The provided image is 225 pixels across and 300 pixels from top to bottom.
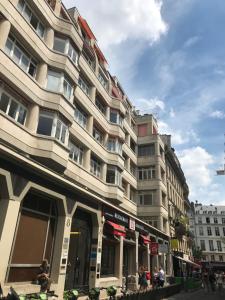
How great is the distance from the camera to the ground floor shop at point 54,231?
445 inches

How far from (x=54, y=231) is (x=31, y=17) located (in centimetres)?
1210

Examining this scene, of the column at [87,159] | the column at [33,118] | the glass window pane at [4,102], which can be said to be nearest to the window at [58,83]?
the column at [33,118]

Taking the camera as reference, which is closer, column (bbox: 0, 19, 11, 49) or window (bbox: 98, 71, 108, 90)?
column (bbox: 0, 19, 11, 49)

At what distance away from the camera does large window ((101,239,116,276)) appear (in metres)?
19.6

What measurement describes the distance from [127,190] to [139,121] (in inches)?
459

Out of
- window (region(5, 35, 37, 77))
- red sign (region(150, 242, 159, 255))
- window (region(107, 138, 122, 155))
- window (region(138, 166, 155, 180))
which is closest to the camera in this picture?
window (region(5, 35, 37, 77))

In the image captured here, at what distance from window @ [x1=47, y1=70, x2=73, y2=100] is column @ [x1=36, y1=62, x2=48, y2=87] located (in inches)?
13.8

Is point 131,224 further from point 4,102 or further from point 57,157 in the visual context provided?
point 4,102

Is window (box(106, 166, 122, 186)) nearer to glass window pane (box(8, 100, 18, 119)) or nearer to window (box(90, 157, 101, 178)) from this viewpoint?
window (box(90, 157, 101, 178))

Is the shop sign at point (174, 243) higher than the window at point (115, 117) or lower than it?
lower

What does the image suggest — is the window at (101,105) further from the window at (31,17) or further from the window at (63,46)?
the window at (31,17)

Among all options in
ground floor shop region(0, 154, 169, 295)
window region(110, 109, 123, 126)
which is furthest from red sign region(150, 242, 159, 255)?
window region(110, 109, 123, 126)

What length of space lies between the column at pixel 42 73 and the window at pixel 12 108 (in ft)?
6.62

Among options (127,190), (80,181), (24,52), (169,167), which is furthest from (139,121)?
(24,52)
